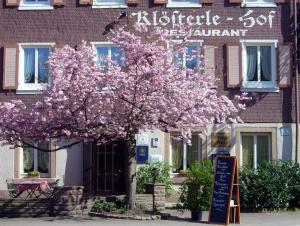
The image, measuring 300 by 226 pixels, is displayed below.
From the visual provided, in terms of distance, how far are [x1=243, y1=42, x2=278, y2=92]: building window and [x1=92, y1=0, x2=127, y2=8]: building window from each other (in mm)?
4687

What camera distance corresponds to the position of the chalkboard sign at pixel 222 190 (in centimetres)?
1623

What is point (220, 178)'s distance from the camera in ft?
54.8

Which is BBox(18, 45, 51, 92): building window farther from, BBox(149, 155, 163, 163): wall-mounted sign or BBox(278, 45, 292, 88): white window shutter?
BBox(278, 45, 292, 88): white window shutter

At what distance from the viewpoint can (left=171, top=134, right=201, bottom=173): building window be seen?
72.9 feet

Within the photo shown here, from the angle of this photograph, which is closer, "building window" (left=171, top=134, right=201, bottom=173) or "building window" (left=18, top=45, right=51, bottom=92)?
"building window" (left=171, top=134, right=201, bottom=173)

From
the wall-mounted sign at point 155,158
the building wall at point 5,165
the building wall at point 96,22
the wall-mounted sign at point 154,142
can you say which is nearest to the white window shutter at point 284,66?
the building wall at point 96,22

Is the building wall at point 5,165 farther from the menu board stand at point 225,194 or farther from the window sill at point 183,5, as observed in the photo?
the menu board stand at point 225,194

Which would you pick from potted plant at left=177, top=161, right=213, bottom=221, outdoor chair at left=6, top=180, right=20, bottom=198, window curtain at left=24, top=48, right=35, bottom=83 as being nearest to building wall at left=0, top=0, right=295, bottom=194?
window curtain at left=24, top=48, right=35, bottom=83

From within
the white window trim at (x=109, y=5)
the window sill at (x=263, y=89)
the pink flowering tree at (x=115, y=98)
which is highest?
the white window trim at (x=109, y=5)

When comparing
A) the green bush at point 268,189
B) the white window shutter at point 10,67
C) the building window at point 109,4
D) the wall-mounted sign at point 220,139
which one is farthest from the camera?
the building window at point 109,4

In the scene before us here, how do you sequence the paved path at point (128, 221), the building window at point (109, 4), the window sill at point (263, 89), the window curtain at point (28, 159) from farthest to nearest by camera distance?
1. the building window at point (109, 4)
2. the window curtain at point (28, 159)
3. the window sill at point (263, 89)
4. the paved path at point (128, 221)

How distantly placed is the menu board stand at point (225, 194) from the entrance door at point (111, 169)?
233 inches

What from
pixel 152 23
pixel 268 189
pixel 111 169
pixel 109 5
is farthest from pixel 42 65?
pixel 268 189

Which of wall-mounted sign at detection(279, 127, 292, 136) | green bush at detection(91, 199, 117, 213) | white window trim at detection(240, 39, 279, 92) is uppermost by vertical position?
white window trim at detection(240, 39, 279, 92)
